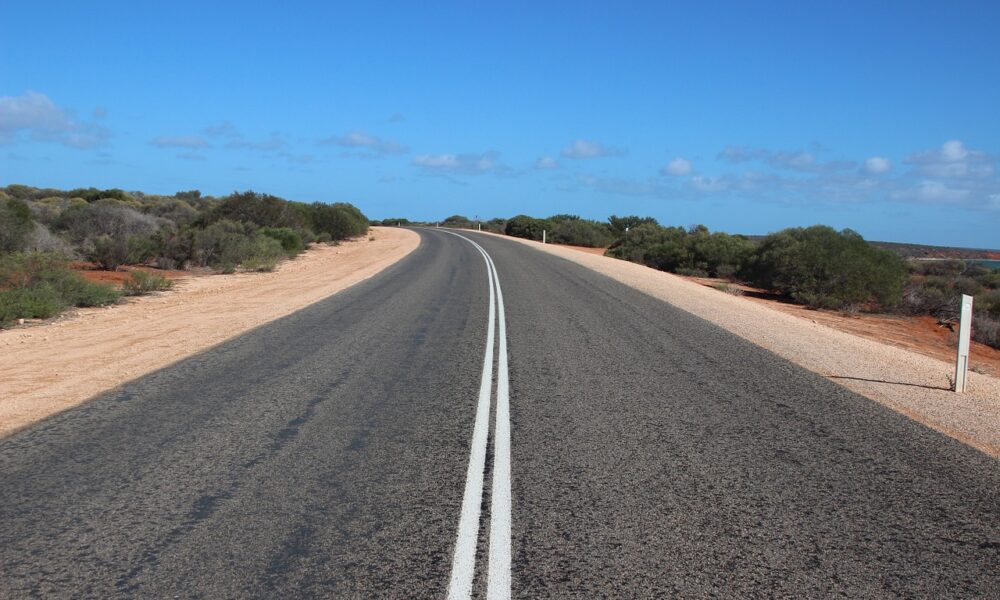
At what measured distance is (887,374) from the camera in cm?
1045

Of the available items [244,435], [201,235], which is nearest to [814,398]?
[244,435]

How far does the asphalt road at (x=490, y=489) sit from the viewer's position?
4.02 metres

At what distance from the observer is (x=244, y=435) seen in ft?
21.3

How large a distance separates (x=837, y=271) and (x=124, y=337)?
2292 centimetres

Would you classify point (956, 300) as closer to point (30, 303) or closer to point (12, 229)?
point (30, 303)

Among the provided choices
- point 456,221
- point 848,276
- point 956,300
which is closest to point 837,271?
point 848,276

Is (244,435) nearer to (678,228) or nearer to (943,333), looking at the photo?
(943,333)

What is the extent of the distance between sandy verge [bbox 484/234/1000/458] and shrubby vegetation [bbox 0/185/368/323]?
13537mm

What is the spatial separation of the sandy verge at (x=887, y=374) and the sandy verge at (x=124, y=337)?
864cm

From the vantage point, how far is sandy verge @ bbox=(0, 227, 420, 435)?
27.0 feet

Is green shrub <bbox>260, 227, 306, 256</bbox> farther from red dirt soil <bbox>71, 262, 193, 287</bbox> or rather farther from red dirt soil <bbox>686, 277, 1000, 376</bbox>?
red dirt soil <bbox>686, 277, 1000, 376</bbox>

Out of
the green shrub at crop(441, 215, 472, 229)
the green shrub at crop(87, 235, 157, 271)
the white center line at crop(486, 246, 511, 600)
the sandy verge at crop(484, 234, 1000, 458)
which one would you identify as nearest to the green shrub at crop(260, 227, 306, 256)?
the green shrub at crop(87, 235, 157, 271)

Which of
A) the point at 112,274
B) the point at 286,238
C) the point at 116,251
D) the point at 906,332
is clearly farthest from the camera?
the point at 286,238

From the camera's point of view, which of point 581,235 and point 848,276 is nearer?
point 848,276
